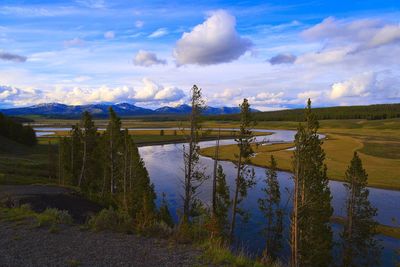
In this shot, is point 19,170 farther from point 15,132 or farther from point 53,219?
point 15,132

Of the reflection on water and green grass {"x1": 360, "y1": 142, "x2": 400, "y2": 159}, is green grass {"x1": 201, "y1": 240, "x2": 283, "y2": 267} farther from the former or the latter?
green grass {"x1": 360, "y1": 142, "x2": 400, "y2": 159}

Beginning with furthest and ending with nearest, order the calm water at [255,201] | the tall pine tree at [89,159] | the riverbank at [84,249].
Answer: the tall pine tree at [89,159] < the calm water at [255,201] < the riverbank at [84,249]

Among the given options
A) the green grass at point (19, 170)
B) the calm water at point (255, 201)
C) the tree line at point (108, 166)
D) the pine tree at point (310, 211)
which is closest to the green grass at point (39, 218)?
the tree line at point (108, 166)

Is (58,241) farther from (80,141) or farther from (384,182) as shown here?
(384,182)

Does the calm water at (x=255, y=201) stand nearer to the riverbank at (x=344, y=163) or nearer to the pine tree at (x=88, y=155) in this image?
the riverbank at (x=344, y=163)

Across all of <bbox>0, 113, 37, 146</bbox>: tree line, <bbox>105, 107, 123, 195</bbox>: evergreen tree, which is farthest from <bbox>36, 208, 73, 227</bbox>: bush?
<bbox>0, 113, 37, 146</bbox>: tree line

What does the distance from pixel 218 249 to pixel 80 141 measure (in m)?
41.7

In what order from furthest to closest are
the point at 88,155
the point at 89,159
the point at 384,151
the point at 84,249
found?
1. the point at 384,151
2. the point at 89,159
3. the point at 88,155
4. the point at 84,249

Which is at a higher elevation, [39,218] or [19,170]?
[39,218]

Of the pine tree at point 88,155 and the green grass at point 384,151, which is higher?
the pine tree at point 88,155

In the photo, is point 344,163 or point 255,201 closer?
point 255,201

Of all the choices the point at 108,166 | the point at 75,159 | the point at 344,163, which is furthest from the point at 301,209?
the point at 344,163

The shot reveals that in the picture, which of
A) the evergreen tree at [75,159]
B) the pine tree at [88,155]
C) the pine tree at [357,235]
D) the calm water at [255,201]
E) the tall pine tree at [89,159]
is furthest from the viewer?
the evergreen tree at [75,159]

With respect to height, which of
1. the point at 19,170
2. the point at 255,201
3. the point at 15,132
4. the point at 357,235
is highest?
the point at 15,132
